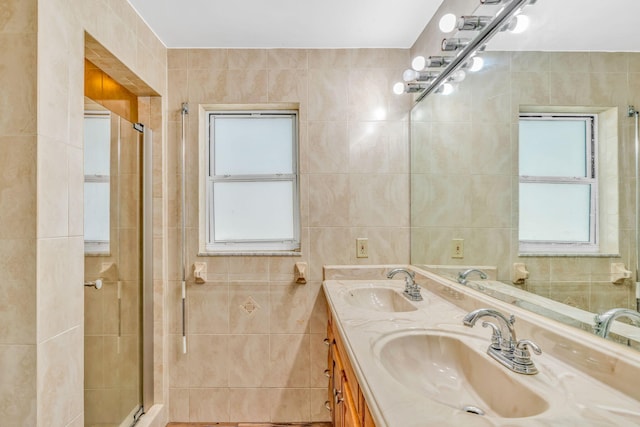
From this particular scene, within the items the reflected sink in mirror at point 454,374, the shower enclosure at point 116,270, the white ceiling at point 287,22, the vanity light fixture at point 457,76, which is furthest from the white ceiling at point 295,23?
the reflected sink in mirror at point 454,374

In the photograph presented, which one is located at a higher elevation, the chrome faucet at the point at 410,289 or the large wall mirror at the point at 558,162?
the large wall mirror at the point at 558,162

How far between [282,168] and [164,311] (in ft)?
3.83

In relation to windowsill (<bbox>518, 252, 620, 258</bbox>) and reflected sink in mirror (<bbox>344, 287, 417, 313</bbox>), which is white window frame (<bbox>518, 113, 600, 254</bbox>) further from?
reflected sink in mirror (<bbox>344, 287, 417, 313</bbox>)

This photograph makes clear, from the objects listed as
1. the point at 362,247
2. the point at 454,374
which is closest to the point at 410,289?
the point at 362,247

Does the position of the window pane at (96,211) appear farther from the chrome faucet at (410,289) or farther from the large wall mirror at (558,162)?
the large wall mirror at (558,162)

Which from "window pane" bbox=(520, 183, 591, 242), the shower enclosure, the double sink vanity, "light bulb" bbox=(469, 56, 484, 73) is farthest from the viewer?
the shower enclosure

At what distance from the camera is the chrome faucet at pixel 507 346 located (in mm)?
812

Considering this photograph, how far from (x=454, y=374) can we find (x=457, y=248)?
0.70 meters

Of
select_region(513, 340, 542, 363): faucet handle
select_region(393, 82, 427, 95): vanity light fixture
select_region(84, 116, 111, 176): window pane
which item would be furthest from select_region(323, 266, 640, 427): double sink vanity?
select_region(84, 116, 111, 176): window pane

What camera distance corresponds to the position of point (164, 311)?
200cm

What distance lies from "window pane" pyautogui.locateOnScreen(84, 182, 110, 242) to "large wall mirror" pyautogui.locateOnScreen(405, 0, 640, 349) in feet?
5.50

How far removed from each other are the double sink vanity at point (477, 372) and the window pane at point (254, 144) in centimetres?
119

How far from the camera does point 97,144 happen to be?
1470mm

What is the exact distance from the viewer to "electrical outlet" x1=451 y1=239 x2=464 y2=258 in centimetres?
152
